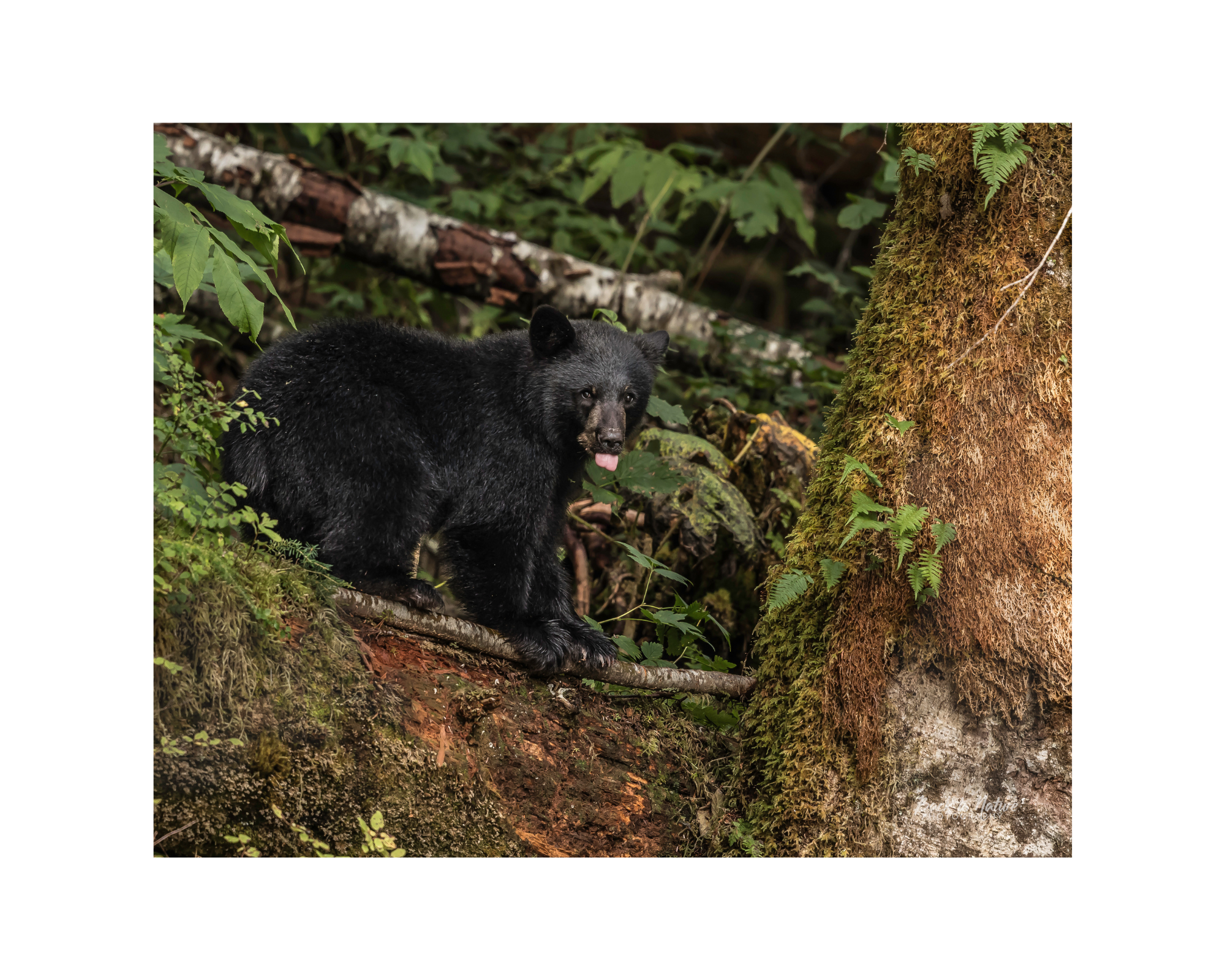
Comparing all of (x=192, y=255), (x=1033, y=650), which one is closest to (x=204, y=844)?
(x=192, y=255)

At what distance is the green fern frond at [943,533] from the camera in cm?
391

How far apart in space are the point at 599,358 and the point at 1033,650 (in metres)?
2.55

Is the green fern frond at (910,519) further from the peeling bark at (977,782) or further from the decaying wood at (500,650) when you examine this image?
the decaying wood at (500,650)

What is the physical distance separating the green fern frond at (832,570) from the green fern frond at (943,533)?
407mm

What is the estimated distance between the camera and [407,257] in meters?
7.84

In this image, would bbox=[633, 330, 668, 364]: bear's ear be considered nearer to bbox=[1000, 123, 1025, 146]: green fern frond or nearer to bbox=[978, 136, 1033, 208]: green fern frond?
bbox=[978, 136, 1033, 208]: green fern frond

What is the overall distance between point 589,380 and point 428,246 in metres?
3.53

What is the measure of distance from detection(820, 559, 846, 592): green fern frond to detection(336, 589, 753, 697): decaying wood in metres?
0.74

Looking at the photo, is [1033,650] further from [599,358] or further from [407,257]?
[407,257]

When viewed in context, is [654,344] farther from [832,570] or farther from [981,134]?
[981,134]

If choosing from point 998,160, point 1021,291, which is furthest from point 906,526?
point 998,160

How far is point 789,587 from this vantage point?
4070mm

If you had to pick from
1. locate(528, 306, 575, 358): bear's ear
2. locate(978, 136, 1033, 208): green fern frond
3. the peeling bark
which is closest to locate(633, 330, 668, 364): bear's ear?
locate(528, 306, 575, 358): bear's ear

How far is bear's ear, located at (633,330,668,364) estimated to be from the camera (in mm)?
5379
